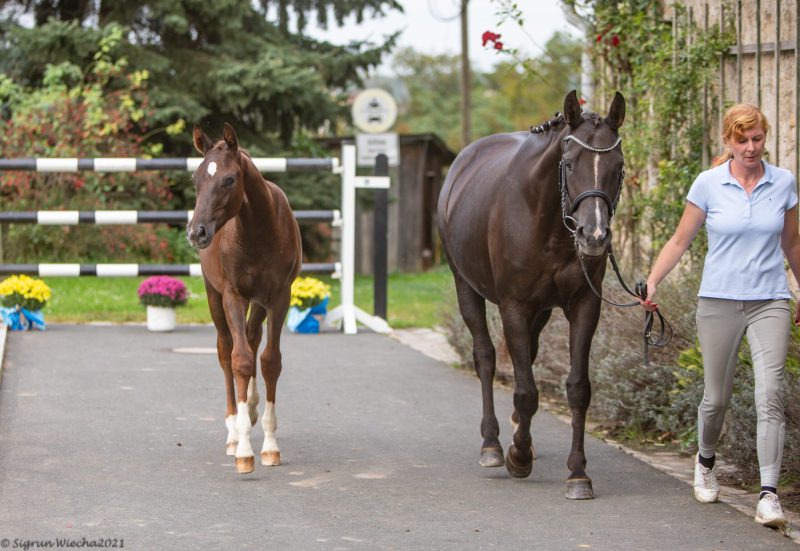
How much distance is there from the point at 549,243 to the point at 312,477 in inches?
73.7

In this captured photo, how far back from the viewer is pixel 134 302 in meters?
16.3

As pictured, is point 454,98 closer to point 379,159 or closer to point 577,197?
point 379,159

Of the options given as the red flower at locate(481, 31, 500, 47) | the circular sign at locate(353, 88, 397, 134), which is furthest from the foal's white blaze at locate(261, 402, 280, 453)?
the circular sign at locate(353, 88, 397, 134)

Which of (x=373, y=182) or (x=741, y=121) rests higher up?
(x=741, y=121)

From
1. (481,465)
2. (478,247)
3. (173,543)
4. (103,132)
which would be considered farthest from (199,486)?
(103,132)

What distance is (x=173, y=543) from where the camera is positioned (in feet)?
17.6

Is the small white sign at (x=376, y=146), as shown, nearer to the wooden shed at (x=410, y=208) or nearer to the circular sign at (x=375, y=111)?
the circular sign at (x=375, y=111)

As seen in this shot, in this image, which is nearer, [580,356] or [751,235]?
[751,235]

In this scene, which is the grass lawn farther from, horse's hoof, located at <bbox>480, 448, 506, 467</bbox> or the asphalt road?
horse's hoof, located at <bbox>480, 448, 506, 467</bbox>

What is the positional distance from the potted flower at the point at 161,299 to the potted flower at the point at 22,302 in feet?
3.47

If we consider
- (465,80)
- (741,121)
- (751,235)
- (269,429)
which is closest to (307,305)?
(269,429)

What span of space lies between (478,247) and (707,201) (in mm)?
1703

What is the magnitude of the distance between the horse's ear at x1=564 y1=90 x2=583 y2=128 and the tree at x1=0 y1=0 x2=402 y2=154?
1477cm

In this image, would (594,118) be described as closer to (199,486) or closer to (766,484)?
(766,484)
